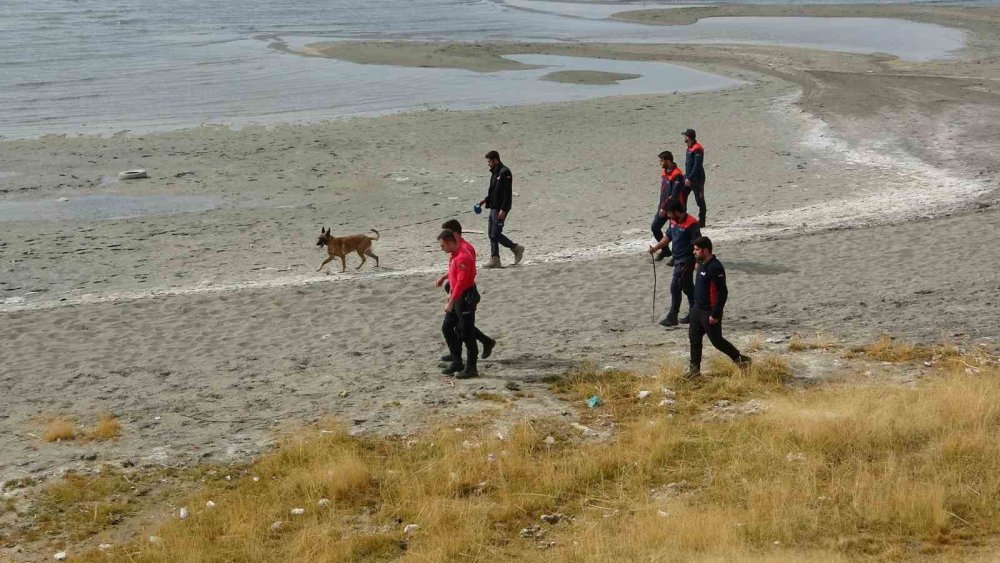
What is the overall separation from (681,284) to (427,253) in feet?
21.4

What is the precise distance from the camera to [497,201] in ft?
52.2

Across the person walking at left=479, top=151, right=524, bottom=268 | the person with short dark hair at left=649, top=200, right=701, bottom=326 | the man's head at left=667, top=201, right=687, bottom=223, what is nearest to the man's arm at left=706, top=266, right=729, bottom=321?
the person with short dark hair at left=649, top=200, right=701, bottom=326

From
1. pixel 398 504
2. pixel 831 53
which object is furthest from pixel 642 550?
pixel 831 53

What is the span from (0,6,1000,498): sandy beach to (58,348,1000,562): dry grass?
1054 millimetres

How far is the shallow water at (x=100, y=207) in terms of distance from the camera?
2131 centimetres

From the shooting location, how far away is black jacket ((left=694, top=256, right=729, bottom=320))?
35.8ft

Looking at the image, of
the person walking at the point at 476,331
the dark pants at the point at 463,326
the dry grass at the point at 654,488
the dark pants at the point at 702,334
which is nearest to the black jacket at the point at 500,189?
the person walking at the point at 476,331

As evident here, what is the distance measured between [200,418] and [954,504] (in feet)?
22.7

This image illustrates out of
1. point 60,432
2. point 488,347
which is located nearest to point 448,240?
point 488,347

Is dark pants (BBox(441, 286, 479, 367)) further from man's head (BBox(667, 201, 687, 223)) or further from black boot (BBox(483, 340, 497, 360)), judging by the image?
man's head (BBox(667, 201, 687, 223))

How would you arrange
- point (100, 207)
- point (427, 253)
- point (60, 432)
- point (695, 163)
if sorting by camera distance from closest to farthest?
1. point (60, 432)
2. point (695, 163)
3. point (427, 253)
4. point (100, 207)

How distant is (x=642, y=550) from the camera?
802 centimetres

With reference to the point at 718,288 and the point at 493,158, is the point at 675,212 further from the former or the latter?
the point at 493,158

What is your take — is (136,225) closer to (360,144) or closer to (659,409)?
(360,144)
